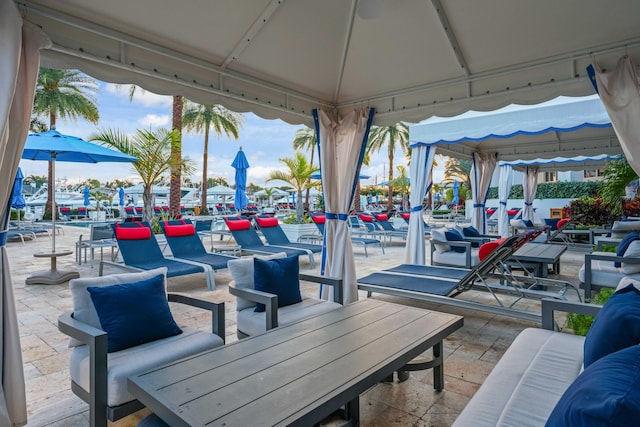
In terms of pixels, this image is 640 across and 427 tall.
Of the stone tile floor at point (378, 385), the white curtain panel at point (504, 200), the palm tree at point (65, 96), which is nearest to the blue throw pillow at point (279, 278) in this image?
the stone tile floor at point (378, 385)

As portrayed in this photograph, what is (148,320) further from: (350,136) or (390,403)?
(350,136)

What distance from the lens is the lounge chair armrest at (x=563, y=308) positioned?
2.49m

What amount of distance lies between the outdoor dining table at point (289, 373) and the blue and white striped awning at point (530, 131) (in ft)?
16.1

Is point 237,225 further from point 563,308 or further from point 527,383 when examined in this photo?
point 527,383

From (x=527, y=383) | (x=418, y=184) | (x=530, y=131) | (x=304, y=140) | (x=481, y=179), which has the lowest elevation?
(x=527, y=383)

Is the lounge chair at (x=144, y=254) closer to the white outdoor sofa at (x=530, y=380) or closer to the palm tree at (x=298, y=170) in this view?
the white outdoor sofa at (x=530, y=380)

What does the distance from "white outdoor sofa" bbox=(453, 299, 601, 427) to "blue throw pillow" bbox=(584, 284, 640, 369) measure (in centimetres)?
24

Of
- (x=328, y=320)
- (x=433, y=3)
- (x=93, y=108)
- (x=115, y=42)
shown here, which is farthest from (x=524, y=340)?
(x=93, y=108)

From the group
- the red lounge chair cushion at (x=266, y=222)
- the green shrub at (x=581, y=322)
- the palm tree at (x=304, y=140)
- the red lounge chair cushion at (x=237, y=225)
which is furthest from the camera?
the palm tree at (x=304, y=140)

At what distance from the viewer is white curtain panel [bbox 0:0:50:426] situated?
2.10 meters

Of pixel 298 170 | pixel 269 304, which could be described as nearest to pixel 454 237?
pixel 269 304

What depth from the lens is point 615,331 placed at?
1.60m

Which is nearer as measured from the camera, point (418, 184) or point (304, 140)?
point (418, 184)

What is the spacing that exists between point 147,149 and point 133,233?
3733 millimetres
